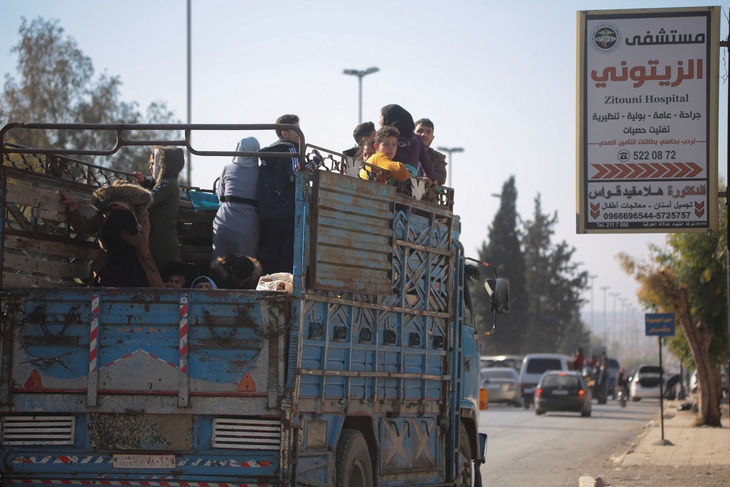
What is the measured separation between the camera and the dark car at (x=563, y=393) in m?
36.8

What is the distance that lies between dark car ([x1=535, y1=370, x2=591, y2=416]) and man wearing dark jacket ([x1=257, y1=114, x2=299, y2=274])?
28489 mm

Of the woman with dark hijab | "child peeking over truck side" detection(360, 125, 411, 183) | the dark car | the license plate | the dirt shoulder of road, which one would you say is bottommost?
the dirt shoulder of road

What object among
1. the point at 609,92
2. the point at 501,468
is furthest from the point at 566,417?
the point at 609,92

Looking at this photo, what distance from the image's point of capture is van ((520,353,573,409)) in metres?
43.9

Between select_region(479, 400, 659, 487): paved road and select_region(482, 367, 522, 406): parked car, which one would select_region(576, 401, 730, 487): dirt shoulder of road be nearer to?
select_region(479, 400, 659, 487): paved road

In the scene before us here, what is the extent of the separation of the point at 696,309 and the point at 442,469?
18667 millimetres

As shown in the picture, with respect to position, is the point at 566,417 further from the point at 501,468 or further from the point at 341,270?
the point at 341,270

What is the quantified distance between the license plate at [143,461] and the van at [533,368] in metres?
36.7

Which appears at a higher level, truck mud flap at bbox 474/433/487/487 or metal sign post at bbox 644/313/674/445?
metal sign post at bbox 644/313/674/445

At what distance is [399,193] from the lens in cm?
952

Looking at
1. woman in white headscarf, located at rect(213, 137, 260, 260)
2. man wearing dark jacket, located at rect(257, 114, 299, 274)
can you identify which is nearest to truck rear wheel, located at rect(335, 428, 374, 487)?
man wearing dark jacket, located at rect(257, 114, 299, 274)

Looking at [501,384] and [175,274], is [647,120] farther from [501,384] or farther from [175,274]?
[501,384]

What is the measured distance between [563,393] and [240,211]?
1130 inches

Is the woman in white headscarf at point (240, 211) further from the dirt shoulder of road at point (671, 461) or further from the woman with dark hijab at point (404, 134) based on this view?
the dirt shoulder of road at point (671, 461)
